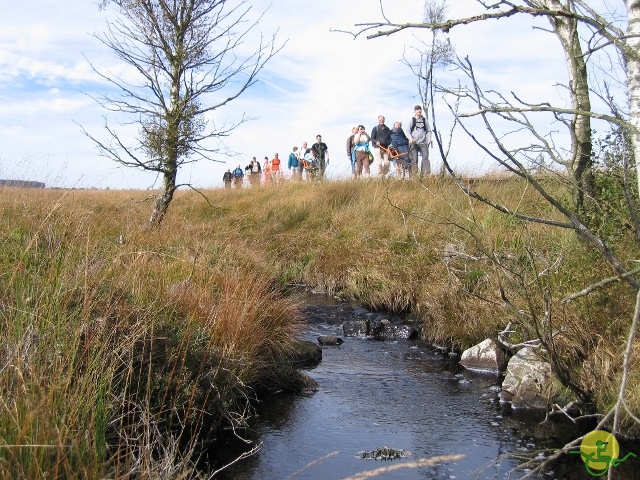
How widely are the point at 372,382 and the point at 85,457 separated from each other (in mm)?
4700

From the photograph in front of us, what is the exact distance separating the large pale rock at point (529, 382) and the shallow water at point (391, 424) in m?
0.19

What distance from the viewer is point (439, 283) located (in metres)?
10.2

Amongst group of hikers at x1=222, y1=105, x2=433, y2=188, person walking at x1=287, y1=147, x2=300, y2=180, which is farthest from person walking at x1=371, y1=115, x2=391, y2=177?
person walking at x1=287, y1=147, x2=300, y2=180

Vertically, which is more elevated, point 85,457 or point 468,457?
point 85,457

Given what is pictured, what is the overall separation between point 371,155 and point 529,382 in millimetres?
13724

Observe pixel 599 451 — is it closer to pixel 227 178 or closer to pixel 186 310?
pixel 186 310

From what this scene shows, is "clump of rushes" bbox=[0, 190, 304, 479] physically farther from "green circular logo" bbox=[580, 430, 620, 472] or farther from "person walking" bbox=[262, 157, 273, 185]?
"person walking" bbox=[262, 157, 273, 185]

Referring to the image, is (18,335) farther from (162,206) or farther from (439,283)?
(162,206)

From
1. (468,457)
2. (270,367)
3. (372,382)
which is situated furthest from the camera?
(372,382)

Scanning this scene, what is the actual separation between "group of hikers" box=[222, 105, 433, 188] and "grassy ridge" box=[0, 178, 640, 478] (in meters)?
2.84

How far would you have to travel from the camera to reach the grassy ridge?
3332 mm

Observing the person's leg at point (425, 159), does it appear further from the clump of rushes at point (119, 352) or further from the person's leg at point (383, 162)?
the clump of rushes at point (119, 352)

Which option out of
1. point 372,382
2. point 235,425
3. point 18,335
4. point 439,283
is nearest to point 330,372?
point 372,382

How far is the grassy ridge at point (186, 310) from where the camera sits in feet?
10.9
